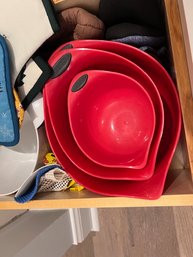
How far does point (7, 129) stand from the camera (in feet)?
2.68

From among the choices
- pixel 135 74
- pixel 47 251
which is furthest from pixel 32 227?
pixel 135 74

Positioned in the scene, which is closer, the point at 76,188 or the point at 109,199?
the point at 109,199

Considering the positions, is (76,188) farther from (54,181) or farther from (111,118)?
(111,118)

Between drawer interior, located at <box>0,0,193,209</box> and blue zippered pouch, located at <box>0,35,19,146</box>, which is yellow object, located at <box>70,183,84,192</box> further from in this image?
blue zippered pouch, located at <box>0,35,19,146</box>

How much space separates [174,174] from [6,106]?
0.43 m

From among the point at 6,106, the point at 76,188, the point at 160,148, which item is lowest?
the point at 76,188

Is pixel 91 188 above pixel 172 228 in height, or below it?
above

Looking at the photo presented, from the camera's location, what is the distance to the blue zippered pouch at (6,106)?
0.78 meters

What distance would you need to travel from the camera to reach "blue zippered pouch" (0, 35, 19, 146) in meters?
0.78

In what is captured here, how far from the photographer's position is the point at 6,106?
80 cm

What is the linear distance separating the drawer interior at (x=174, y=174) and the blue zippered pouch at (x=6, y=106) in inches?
3.1

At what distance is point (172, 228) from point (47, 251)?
45 centimetres

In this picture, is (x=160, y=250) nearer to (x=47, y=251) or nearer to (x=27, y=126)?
(x=47, y=251)

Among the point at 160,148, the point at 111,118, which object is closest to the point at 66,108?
the point at 111,118
